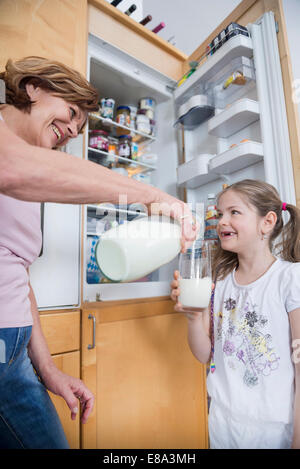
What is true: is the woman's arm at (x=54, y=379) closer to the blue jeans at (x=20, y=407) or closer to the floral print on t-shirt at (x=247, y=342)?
the blue jeans at (x=20, y=407)

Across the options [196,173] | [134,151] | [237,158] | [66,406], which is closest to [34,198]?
[66,406]

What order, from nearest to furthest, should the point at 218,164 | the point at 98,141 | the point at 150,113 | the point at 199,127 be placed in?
1. the point at 218,164
2. the point at 98,141
3. the point at 199,127
4. the point at 150,113

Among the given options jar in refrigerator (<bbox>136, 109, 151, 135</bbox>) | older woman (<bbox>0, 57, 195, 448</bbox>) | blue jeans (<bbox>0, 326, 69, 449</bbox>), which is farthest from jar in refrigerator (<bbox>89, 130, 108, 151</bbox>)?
blue jeans (<bbox>0, 326, 69, 449</bbox>)

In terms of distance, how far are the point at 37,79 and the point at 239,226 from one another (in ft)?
2.29

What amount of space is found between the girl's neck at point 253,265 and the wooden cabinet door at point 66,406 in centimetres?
62

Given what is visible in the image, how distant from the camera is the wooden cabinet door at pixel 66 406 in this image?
0.91 m

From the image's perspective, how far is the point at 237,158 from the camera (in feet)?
3.70

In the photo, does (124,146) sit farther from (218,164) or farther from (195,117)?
(218,164)

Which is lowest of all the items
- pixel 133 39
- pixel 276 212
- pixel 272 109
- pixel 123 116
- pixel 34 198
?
pixel 34 198

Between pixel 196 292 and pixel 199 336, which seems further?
pixel 199 336

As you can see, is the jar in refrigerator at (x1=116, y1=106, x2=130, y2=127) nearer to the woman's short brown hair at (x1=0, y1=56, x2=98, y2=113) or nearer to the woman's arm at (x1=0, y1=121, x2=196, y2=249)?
the woman's short brown hair at (x1=0, y1=56, x2=98, y2=113)

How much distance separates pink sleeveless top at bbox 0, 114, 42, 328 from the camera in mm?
585

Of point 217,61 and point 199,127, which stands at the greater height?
point 217,61

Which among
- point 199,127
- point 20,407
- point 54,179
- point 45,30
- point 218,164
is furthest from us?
point 199,127
